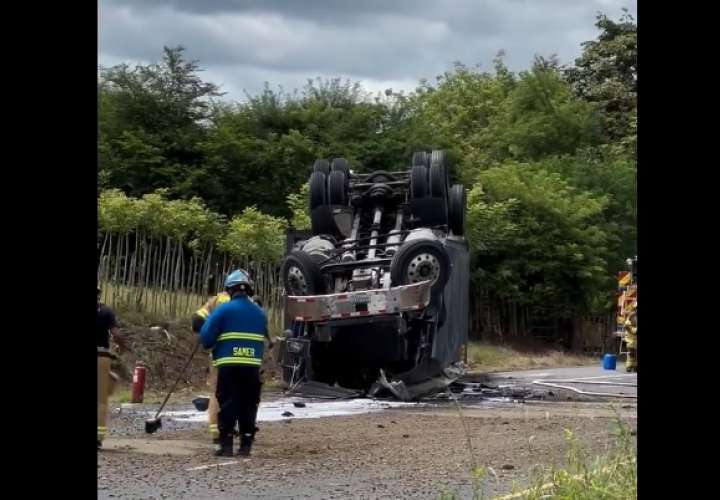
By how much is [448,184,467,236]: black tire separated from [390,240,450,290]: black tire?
184cm

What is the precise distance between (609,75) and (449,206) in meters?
40.6

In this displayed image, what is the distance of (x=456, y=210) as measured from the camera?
18141 millimetres

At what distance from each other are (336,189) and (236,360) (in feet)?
25.6

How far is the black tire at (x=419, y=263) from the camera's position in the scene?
16172mm

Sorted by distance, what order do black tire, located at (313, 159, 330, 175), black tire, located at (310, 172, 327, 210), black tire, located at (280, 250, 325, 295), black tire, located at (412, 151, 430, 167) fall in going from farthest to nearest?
black tire, located at (313, 159, 330, 175)
black tire, located at (310, 172, 327, 210)
black tire, located at (412, 151, 430, 167)
black tire, located at (280, 250, 325, 295)

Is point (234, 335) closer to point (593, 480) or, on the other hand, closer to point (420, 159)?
point (593, 480)

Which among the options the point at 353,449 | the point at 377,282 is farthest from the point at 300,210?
the point at 353,449

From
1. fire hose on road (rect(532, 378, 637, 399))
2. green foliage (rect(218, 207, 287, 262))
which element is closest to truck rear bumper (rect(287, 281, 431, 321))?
fire hose on road (rect(532, 378, 637, 399))

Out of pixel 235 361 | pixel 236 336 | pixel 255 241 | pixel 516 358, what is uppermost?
pixel 255 241

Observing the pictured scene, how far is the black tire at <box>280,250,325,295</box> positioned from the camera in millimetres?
16797

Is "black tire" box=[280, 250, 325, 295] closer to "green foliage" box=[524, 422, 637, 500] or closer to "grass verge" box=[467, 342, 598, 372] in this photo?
"green foliage" box=[524, 422, 637, 500]

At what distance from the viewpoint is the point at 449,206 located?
18.1m

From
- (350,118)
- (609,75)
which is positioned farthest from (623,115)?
(350,118)
